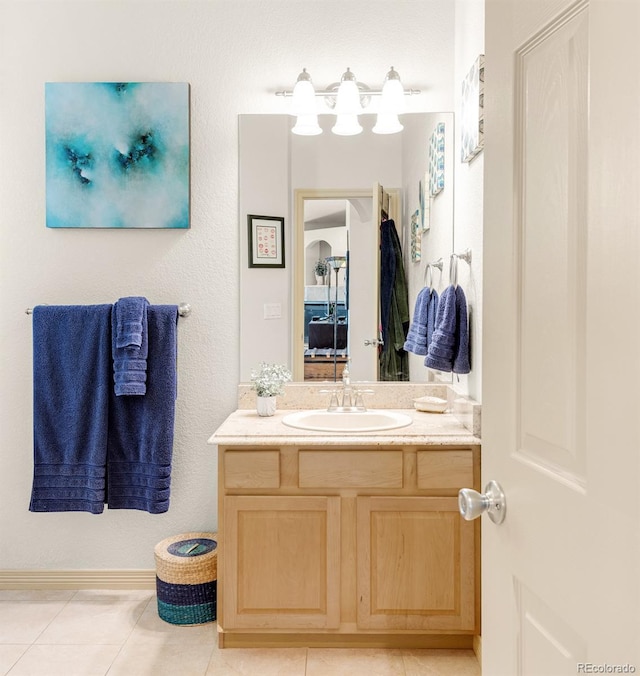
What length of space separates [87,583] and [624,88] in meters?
2.73

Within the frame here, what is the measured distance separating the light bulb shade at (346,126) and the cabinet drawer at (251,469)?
136 centimetres

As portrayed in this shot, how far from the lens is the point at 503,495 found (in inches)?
39.6

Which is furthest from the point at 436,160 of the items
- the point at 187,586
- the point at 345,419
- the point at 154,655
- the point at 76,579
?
the point at 76,579

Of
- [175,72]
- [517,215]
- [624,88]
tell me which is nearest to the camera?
[624,88]

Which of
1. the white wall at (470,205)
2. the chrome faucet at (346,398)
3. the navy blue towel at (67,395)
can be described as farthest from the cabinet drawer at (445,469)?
the navy blue towel at (67,395)

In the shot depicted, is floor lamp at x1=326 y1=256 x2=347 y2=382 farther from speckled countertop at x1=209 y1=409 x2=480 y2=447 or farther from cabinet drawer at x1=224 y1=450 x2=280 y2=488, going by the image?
cabinet drawer at x1=224 y1=450 x2=280 y2=488

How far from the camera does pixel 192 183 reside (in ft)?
8.64

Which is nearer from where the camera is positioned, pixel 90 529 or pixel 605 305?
pixel 605 305

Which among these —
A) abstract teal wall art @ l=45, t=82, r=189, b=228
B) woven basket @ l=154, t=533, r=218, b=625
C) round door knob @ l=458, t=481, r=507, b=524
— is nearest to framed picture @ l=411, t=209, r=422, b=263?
abstract teal wall art @ l=45, t=82, r=189, b=228

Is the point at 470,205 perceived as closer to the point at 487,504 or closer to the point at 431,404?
the point at 431,404

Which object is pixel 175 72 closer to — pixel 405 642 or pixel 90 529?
pixel 90 529

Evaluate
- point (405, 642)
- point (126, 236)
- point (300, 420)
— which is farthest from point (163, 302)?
point (405, 642)

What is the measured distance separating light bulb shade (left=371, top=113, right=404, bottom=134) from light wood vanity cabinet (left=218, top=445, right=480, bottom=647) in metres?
1.32

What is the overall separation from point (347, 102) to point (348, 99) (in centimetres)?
1
